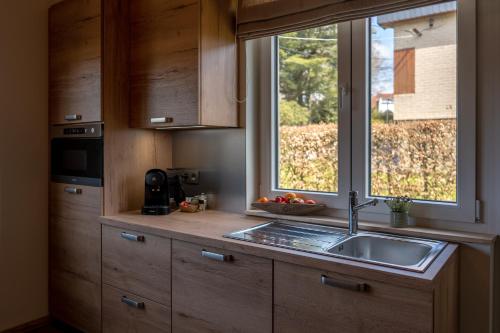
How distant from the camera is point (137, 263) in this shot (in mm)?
2053

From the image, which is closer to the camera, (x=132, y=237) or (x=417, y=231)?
(x=417, y=231)

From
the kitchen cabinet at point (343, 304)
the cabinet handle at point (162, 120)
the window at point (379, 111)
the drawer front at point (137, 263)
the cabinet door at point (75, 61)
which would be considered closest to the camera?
the kitchen cabinet at point (343, 304)

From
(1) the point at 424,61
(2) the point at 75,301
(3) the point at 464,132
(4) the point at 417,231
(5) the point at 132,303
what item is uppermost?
(1) the point at 424,61

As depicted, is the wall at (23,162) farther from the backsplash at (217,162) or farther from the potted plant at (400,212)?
the potted plant at (400,212)

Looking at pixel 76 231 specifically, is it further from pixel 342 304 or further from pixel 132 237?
pixel 342 304

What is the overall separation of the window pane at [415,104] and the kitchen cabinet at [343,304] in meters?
0.57

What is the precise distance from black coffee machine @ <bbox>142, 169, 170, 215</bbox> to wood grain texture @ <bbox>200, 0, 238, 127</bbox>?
0.47 m

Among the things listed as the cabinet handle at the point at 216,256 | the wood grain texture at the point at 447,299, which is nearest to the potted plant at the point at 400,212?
the wood grain texture at the point at 447,299

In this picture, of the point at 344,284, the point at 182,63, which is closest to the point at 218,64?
the point at 182,63

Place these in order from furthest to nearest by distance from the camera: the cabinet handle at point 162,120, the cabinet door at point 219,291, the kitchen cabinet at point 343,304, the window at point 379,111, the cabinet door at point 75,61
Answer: the cabinet door at point 75,61 < the cabinet handle at point 162,120 < the window at point 379,111 < the cabinet door at point 219,291 < the kitchen cabinet at point 343,304

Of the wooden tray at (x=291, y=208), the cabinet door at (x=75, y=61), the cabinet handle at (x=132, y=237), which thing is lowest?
the cabinet handle at (x=132, y=237)

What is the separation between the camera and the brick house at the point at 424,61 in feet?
5.79

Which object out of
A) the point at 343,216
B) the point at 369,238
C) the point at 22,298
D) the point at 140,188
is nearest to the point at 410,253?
the point at 369,238

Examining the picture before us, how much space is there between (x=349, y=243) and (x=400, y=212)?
0.28m
